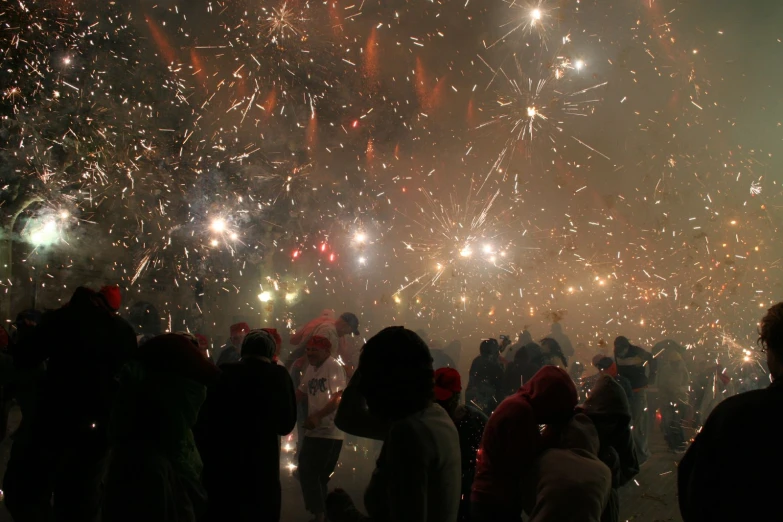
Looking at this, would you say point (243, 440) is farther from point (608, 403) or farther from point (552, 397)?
point (608, 403)

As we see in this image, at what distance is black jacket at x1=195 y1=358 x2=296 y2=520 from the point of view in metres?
2.88

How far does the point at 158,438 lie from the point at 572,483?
195 centimetres

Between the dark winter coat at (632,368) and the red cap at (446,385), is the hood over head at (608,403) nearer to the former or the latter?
the red cap at (446,385)

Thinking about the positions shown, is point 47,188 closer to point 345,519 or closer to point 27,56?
point 27,56

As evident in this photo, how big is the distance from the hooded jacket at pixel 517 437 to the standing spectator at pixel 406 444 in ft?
1.25

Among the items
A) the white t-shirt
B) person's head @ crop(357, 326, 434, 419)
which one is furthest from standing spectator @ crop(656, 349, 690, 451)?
person's head @ crop(357, 326, 434, 419)

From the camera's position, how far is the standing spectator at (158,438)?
97.6 inches

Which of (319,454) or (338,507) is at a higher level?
(338,507)

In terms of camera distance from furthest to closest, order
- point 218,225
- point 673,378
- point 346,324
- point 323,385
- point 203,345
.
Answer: point 218,225, point 673,378, point 346,324, point 323,385, point 203,345

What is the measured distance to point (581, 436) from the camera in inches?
86.7

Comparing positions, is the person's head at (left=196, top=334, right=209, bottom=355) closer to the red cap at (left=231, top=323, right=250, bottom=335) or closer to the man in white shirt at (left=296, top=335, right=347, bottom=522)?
the red cap at (left=231, top=323, right=250, bottom=335)

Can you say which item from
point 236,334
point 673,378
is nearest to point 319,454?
point 236,334

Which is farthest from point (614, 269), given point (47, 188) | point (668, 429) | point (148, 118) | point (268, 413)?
point (268, 413)

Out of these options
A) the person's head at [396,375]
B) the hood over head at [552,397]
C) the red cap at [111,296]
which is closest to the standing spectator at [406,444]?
the person's head at [396,375]
